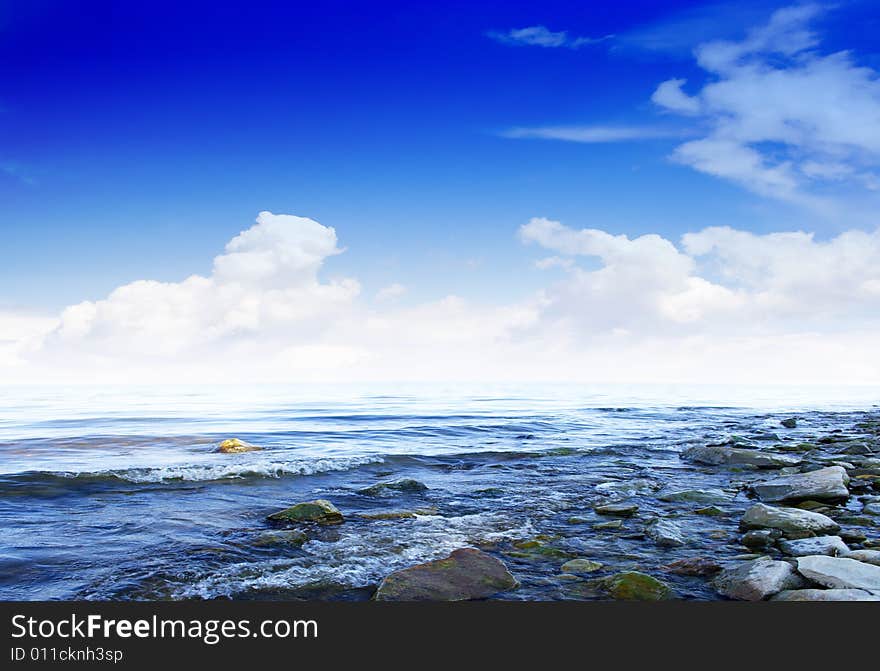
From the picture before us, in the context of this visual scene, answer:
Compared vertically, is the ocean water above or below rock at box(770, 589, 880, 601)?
below

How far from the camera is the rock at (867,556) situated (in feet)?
19.1

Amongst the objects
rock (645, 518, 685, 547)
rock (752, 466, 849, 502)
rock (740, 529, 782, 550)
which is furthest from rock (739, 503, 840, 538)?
rock (752, 466, 849, 502)

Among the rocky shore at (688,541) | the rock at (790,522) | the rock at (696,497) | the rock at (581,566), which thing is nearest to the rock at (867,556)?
the rocky shore at (688,541)

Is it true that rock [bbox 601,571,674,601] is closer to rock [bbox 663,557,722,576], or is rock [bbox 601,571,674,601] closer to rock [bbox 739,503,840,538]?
rock [bbox 663,557,722,576]

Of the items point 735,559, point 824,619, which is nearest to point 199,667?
point 824,619

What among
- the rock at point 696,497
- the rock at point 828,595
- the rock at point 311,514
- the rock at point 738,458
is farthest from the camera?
the rock at point 738,458

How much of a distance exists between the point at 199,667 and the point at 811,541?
7.00 m

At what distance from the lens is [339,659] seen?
4109mm

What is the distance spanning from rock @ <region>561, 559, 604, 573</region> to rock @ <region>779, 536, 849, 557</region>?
94.0 inches

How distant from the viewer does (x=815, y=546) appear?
6.68 metres

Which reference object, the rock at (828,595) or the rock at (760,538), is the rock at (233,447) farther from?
the rock at (828,595)

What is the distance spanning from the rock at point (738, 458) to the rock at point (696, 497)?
4482 mm

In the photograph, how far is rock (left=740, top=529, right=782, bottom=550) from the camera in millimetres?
7074

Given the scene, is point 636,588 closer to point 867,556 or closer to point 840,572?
point 840,572
